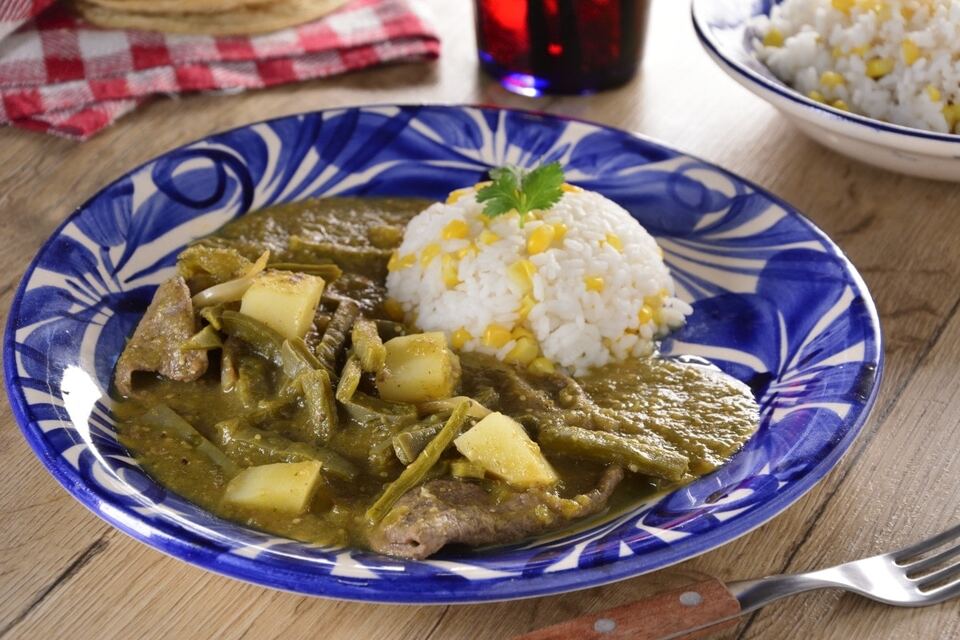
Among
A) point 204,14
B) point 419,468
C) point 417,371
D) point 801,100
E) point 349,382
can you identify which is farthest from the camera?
point 204,14

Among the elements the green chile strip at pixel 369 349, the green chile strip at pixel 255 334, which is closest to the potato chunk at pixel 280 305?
the green chile strip at pixel 255 334

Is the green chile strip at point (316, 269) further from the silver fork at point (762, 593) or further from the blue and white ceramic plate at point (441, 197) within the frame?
the silver fork at point (762, 593)

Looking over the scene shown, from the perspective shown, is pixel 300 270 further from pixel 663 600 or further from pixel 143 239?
pixel 663 600

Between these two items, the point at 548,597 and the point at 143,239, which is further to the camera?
the point at 143,239

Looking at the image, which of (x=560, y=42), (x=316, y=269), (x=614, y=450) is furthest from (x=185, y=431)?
(x=560, y=42)

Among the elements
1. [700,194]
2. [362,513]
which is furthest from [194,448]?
[700,194]

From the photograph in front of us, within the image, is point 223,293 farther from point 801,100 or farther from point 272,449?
point 801,100

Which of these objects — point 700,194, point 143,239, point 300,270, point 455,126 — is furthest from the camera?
point 455,126
